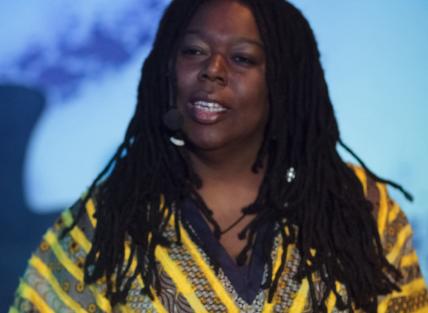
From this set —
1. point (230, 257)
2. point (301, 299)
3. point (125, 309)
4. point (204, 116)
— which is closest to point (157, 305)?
point (125, 309)

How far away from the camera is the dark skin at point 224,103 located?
191 centimetres

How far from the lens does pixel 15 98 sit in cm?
258

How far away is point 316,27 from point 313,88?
0.43 meters

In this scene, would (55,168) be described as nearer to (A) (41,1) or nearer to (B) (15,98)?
(B) (15,98)

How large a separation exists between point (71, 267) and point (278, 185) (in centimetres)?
49

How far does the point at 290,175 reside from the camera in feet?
6.79

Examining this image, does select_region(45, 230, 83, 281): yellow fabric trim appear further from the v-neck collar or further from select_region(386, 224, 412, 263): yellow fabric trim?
select_region(386, 224, 412, 263): yellow fabric trim

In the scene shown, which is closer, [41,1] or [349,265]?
[349,265]

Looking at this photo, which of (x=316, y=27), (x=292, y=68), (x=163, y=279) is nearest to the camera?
(x=163, y=279)

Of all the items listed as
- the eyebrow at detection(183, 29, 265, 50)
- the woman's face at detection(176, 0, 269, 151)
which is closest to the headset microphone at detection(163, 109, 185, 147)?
the woman's face at detection(176, 0, 269, 151)

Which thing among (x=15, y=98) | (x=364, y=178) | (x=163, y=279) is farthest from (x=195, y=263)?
(x=15, y=98)

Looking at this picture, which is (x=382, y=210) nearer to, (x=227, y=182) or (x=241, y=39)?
(x=227, y=182)

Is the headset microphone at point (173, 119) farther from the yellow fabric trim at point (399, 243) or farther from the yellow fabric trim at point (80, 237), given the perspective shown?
the yellow fabric trim at point (399, 243)

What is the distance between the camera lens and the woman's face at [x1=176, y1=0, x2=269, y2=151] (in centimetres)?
191
